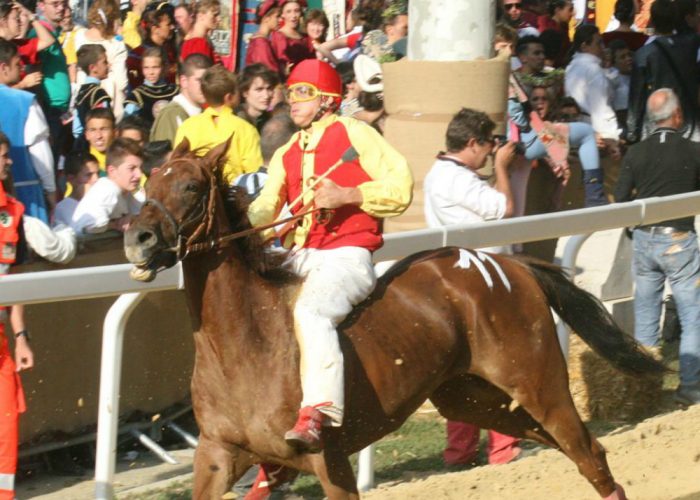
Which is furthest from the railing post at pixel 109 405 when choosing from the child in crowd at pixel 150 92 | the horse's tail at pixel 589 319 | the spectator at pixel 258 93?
the child in crowd at pixel 150 92

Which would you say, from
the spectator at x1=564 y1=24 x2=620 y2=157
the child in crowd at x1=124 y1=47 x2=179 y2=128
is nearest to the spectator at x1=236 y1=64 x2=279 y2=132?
the child in crowd at x1=124 y1=47 x2=179 y2=128

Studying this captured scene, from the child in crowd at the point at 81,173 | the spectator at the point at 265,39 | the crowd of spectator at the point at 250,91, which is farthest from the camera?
the spectator at the point at 265,39

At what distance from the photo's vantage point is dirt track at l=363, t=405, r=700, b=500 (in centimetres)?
613

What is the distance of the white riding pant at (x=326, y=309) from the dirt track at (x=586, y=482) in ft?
4.23

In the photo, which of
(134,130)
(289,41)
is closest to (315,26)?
(289,41)

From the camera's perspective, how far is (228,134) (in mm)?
7727

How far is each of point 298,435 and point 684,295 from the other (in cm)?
409

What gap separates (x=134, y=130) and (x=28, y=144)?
69 centimetres

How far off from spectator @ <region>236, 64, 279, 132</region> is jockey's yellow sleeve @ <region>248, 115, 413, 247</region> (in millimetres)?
3404

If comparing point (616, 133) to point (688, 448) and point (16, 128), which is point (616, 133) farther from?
point (16, 128)

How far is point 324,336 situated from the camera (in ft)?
15.8

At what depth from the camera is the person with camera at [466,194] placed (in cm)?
665

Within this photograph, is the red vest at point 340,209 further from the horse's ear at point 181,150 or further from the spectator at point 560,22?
the spectator at point 560,22

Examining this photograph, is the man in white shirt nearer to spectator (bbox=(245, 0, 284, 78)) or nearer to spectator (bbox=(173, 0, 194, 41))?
spectator (bbox=(245, 0, 284, 78))
